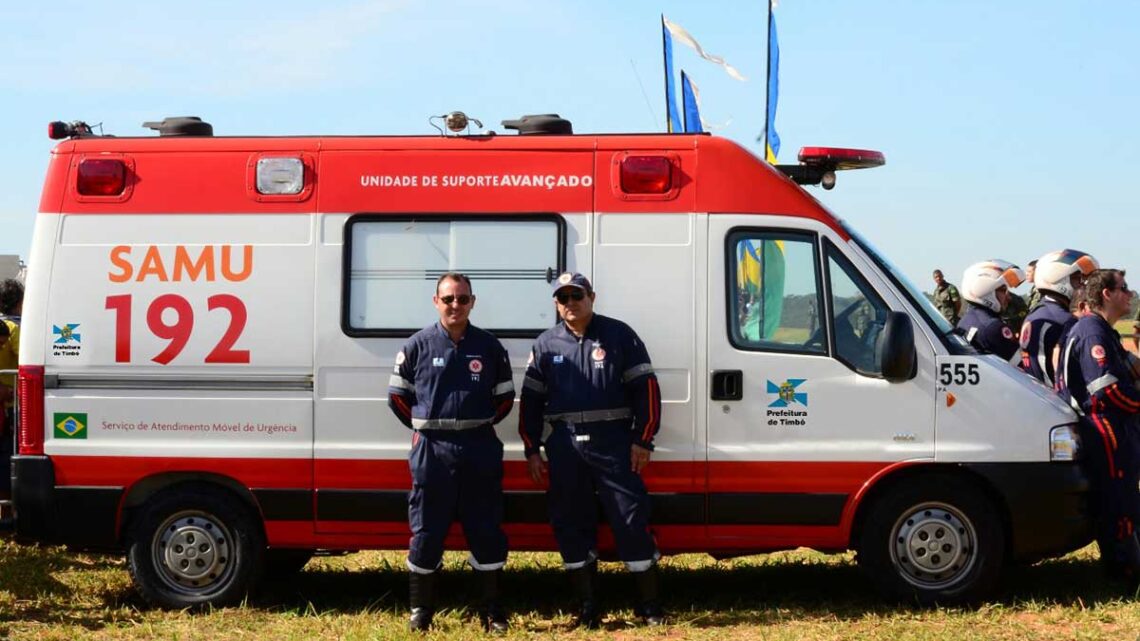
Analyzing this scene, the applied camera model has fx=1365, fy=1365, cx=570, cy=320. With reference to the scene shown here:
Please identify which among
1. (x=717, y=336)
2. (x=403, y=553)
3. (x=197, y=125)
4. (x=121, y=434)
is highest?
(x=197, y=125)

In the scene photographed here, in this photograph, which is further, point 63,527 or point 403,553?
point 403,553

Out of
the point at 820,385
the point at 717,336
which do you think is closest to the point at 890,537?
the point at 820,385

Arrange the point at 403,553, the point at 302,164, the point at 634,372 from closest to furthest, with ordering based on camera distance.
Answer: the point at 634,372 < the point at 302,164 < the point at 403,553

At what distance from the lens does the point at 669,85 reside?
16.6m

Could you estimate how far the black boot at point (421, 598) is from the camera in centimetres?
701

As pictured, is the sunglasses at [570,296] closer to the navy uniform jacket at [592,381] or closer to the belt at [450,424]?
the navy uniform jacket at [592,381]

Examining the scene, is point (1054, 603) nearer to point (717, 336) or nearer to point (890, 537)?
point (890, 537)

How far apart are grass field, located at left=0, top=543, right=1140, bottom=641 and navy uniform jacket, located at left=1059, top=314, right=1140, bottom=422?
99cm

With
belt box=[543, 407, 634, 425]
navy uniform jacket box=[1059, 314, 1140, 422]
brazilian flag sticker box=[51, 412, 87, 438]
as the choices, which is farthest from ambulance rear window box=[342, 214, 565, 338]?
navy uniform jacket box=[1059, 314, 1140, 422]

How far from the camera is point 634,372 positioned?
6.91 m

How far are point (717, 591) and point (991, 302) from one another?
2.60m

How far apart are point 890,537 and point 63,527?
174 inches

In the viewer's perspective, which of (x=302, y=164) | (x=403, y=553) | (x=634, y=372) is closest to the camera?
(x=634, y=372)

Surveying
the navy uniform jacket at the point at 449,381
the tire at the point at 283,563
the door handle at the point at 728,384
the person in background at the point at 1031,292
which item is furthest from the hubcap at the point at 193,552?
the person in background at the point at 1031,292
